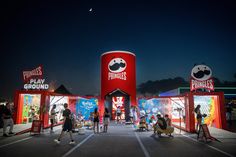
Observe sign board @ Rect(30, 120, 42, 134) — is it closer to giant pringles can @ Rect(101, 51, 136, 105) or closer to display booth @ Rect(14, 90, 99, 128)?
display booth @ Rect(14, 90, 99, 128)

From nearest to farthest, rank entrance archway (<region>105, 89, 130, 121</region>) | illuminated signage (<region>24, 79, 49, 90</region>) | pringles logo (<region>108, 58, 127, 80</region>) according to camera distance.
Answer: illuminated signage (<region>24, 79, 49, 90</region>), pringles logo (<region>108, 58, 127, 80</region>), entrance archway (<region>105, 89, 130, 121</region>)

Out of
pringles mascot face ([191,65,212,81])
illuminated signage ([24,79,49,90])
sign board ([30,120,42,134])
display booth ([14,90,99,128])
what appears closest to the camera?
sign board ([30,120,42,134])

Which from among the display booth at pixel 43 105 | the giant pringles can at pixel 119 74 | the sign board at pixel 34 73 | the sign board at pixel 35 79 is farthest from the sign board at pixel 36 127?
the giant pringles can at pixel 119 74

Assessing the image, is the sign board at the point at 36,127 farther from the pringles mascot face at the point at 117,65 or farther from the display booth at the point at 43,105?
the pringles mascot face at the point at 117,65

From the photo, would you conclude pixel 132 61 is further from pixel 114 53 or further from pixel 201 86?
pixel 201 86

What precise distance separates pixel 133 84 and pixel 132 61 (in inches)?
104

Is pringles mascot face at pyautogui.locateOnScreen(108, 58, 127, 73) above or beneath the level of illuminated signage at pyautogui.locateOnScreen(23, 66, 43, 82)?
above

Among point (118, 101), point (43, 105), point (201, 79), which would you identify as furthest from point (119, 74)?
point (43, 105)

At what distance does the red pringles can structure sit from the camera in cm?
2058

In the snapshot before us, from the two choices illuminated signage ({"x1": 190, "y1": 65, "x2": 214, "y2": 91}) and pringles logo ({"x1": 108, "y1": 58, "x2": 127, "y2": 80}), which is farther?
pringles logo ({"x1": 108, "y1": 58, "x2": 127, "y2": 80})

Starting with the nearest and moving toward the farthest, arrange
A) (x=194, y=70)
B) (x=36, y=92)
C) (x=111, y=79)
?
(x=194, y=70)
(x=36, y=92)
(x=111, y=79)

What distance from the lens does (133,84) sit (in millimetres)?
21016

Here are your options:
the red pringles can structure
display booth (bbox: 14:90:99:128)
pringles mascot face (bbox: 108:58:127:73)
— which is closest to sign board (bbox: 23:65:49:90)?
display booth (bbox: 14:90:99:128)

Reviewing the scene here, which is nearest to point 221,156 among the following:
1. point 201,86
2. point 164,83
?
point 201,86
